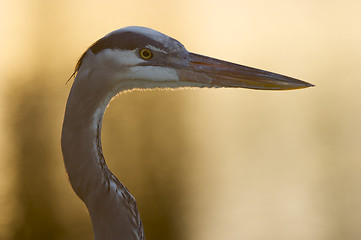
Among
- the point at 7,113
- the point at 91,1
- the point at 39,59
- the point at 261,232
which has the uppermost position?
the point at 91,1

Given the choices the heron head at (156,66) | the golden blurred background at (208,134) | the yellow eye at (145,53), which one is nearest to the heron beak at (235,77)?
the heron head at (156,66)

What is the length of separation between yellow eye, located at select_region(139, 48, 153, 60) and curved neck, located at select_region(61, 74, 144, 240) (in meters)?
0.15

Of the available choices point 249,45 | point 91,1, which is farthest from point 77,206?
point 91,1

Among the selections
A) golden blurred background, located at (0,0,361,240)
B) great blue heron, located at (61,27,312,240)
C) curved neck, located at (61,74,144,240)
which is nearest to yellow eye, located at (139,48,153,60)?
great blue heron, located at (61,27,312,240)

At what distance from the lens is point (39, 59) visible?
26.2 ft

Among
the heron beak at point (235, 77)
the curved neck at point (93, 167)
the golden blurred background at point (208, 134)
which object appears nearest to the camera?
the curved neck at point (93, 167)

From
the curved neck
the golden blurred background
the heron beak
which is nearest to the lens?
the curved neck

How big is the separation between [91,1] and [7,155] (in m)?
5.24

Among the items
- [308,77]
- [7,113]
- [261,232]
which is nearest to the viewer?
[261,232]

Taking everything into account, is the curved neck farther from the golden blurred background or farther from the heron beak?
the golden blurred background

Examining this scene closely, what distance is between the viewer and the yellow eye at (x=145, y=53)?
6.37 feet

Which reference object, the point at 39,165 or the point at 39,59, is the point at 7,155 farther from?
the point at 39,59

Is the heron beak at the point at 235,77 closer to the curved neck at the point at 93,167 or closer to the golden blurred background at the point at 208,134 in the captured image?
the curved neck at the point at 93,167

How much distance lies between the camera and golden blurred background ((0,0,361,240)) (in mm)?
4699
